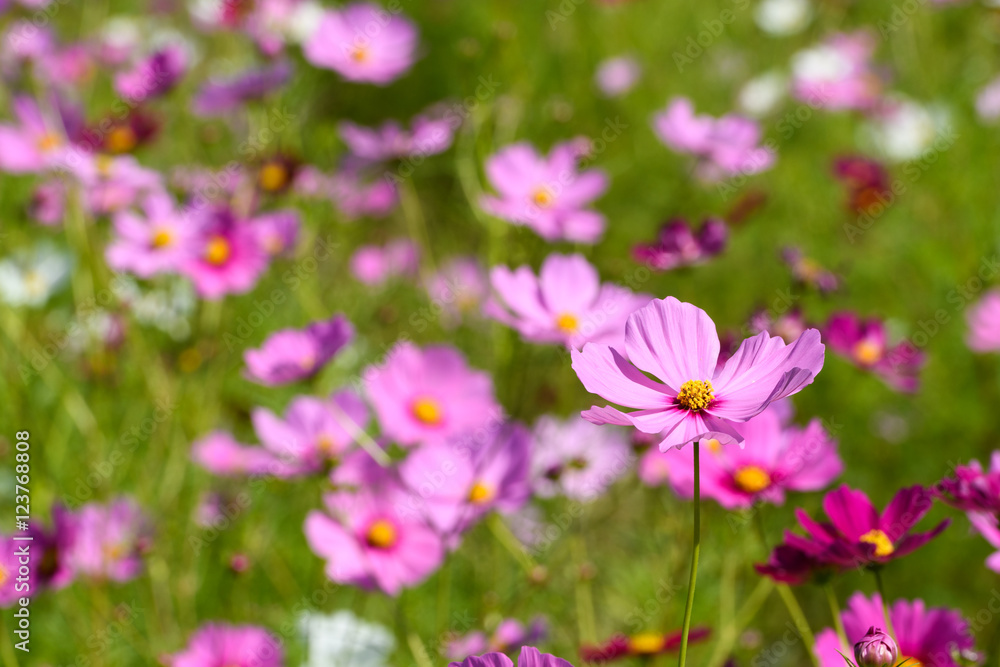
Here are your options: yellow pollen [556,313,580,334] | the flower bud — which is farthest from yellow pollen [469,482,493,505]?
the flower bud

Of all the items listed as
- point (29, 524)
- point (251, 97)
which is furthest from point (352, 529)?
point (251, 97)

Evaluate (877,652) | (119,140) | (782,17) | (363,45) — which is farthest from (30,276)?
(782,17)

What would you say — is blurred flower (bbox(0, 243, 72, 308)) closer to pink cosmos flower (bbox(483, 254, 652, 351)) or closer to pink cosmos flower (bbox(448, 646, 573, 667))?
pink cosmos flower (bbox(483, 254, 652, 351))

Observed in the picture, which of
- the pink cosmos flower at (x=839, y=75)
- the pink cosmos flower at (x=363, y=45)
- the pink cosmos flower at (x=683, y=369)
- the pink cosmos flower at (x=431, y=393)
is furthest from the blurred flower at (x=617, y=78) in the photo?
the pink cosmos flower at (x=683, y=369)

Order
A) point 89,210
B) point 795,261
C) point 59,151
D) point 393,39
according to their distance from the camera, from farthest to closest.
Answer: point 393,39 → point 89,210 → point 59,151 → point 795,261

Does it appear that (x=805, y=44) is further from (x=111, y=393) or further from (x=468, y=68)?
(x=111, y=393)

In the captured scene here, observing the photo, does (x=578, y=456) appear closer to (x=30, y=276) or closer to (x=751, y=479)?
(x=751, y=479)

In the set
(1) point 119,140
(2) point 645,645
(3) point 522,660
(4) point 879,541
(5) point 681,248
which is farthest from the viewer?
(1) point 119,140

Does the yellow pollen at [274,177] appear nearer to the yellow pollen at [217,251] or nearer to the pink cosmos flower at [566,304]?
the yellow pollen at [217,251]
